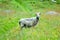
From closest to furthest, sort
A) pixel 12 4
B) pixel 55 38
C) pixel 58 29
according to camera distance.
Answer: pixel 55 38 < pixel 58 29 < pixel 12 4

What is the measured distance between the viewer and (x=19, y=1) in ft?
82.3

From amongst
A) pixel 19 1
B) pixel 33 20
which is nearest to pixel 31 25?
pixel 33 20

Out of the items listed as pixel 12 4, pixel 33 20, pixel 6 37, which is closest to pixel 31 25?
pixel 33 20

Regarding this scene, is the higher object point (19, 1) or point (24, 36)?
point (24, 36)

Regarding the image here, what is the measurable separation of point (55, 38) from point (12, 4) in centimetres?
1154

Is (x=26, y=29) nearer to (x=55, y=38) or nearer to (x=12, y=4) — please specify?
(x=55, y=38)

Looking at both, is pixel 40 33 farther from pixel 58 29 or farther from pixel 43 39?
pixel 58 29

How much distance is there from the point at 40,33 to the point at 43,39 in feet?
3.45

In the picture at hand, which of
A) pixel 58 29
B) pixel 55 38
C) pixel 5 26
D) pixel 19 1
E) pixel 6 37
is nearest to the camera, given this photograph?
pixel 6 37

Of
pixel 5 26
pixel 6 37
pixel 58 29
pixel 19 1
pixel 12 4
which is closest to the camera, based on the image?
pixel 6 37

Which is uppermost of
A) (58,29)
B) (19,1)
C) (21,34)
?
(21,34)

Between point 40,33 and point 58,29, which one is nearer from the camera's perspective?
point 40,33

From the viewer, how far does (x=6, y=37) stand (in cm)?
1055

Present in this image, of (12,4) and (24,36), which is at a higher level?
(24,36)
